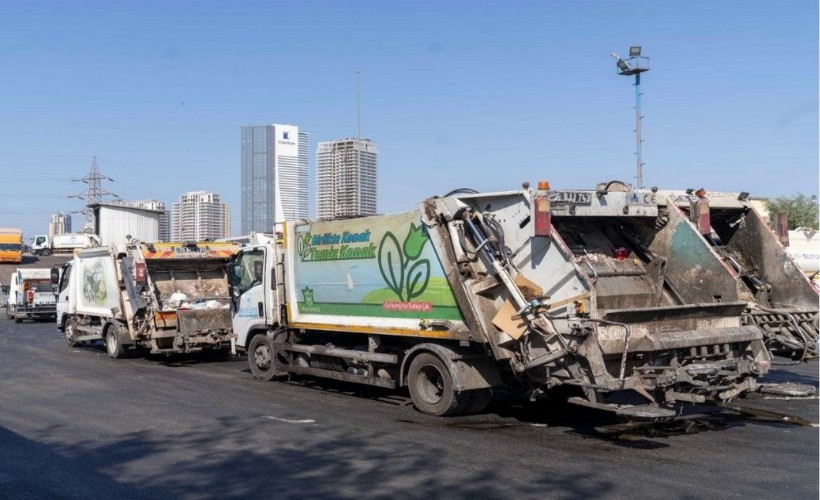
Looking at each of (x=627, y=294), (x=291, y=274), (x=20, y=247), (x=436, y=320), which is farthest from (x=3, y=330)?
(x=20, y=247)

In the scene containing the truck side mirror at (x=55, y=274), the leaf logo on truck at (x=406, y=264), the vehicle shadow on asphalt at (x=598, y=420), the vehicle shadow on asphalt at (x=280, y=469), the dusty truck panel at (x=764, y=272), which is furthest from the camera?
the truck side mirror at (x=55, y=274)

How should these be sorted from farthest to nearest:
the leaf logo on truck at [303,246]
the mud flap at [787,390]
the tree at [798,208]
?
the tree at [798,208] → the leaf logo on truck at [303,246] → the mud flap at [787,390]

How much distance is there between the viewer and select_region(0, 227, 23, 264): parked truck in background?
62156 millimetres

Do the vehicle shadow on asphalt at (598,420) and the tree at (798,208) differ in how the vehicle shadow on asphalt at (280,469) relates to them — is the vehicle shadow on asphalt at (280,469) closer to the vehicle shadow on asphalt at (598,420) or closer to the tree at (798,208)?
the vehicle shadow on asphalt at (598,420)

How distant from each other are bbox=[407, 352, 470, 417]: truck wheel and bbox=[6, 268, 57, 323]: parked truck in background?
24974mm

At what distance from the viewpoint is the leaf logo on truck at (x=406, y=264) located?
9.55m

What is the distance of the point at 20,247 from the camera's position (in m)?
62.8

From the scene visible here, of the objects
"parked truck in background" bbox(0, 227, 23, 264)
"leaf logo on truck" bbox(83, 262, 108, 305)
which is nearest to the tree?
"leaf logo on truck" bbox(83, 262, 108, 305)

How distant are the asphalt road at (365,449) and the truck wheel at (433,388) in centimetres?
19

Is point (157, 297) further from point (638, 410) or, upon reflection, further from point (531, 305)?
point (638, 410)

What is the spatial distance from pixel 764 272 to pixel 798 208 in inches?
1378

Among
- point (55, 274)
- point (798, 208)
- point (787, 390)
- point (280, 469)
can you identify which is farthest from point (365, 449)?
point (798, 208)

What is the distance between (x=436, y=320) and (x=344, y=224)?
2.30 metres

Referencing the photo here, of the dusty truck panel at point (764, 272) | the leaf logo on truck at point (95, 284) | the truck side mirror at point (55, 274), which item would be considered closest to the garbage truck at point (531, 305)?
the dusty truck panel at point (764, 272)
